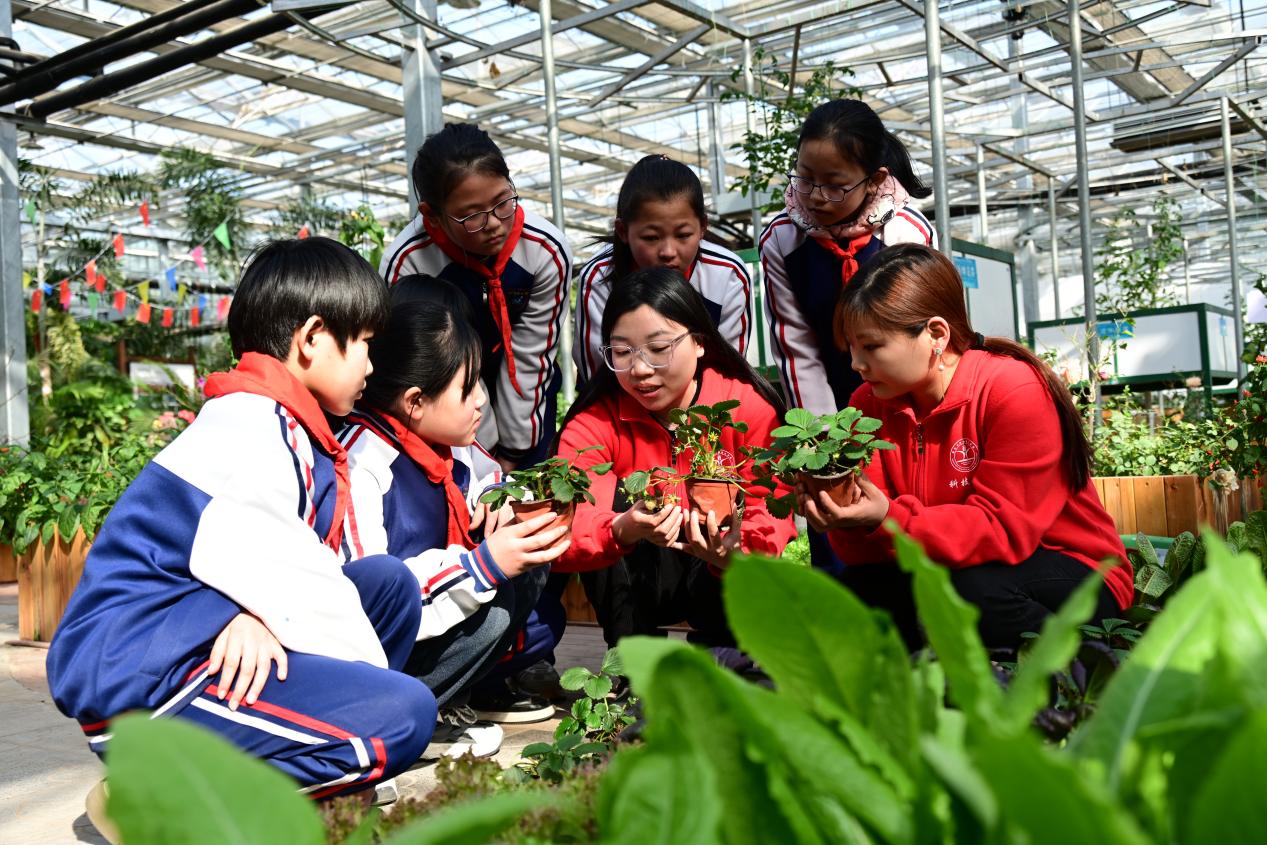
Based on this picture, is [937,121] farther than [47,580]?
Yes

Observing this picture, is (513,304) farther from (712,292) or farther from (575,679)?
(575,679)

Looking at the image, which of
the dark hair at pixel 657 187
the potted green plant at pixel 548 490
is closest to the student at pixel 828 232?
the dark hair at pixel 657 187

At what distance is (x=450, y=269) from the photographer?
3146 millimetres

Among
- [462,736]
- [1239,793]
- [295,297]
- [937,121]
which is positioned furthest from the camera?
[937,121]

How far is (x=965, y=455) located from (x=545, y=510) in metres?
0.89

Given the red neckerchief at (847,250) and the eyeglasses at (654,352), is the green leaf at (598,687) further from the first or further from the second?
the red neckerchief at (847,250)

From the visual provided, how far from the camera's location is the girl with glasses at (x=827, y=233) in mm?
2766

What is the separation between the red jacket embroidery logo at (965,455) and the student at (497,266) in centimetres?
136

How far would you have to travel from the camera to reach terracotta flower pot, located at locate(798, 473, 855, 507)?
188cm

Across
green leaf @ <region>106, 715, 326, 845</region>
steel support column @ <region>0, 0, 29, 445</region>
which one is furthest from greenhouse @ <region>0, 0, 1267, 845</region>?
steel support column @ <region>0, 0, 29, 445</region>

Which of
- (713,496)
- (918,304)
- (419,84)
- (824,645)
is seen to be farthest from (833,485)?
(419,84)

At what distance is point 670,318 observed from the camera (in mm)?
2578

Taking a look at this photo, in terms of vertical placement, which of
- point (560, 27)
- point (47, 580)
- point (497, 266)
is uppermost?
point (560, 27)

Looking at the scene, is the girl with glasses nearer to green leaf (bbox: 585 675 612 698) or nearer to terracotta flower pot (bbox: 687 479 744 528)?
terracotta flower pot (bbox: 687 479 744 528)
